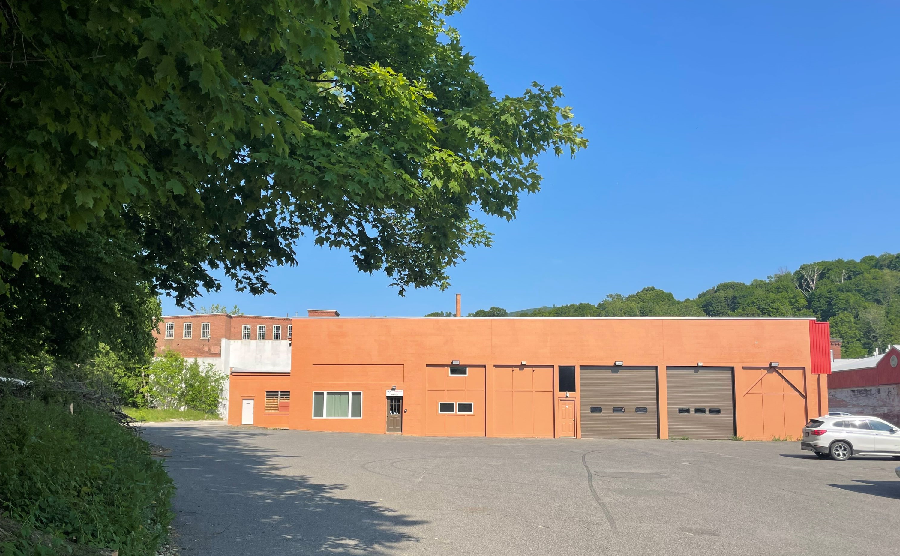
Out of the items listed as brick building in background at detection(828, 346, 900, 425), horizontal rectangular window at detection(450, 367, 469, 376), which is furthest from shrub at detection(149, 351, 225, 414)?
brick building in background at detection(828, 346, 900, 425)

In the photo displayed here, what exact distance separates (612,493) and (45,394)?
1247 cm

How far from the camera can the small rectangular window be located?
128ft

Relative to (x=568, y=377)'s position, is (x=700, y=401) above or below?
below

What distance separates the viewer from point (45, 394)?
55.3 feet

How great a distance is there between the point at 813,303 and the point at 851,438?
110m

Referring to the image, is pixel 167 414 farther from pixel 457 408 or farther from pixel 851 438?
pixel 851 438

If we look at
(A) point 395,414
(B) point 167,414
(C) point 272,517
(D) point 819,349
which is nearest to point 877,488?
(C) point 272,517

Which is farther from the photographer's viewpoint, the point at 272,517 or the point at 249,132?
the point at 272,517

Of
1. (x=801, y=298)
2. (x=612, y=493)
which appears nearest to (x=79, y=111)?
(x=612, y=493)

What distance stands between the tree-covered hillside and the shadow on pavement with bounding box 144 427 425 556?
91.5 meters

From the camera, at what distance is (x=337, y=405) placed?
41000 millimetres

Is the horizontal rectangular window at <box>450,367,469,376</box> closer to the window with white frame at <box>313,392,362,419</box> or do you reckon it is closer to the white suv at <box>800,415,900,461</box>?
the window with white frame at <box>313,392,362,419</box>

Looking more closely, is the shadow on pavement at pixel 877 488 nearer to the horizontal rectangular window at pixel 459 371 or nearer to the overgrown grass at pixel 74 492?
the overgrown grass at pixel 74 492

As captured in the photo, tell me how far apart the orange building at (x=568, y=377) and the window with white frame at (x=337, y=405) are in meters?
0.05
